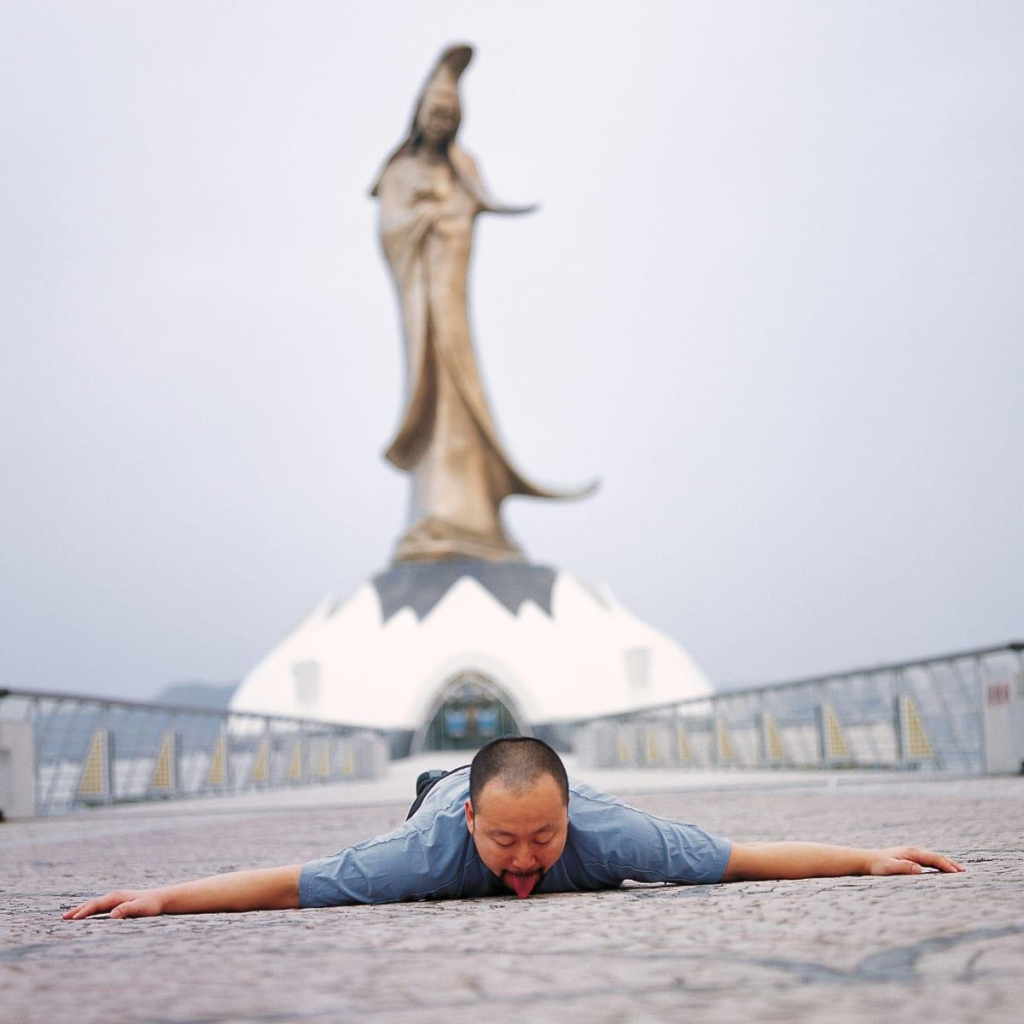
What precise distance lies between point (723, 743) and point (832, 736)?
333cm

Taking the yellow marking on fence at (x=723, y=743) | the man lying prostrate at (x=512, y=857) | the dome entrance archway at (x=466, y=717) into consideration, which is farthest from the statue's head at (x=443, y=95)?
the man lying prostrate at (x=512, y=857)

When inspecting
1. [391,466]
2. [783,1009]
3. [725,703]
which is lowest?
[783,1009]

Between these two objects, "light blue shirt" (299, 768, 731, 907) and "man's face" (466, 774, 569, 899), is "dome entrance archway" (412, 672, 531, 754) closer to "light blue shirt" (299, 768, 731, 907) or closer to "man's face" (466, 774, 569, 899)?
"light blue shirt" (299, 768, 731, 907)

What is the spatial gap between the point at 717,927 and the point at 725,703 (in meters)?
12.9

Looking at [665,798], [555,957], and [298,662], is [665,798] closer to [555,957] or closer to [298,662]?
[555,957]

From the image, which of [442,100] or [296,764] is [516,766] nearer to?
[296,764]

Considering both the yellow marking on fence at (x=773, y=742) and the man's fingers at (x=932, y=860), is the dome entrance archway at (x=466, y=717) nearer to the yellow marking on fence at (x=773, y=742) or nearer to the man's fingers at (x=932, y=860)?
the yellow marking on fence at (x=773, y=742)

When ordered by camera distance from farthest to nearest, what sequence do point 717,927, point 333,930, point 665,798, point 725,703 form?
point 725,703, point 665,798, point 333,930, point 717,927

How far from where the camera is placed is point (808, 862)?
280cm

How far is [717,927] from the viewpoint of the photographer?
6.64 ft

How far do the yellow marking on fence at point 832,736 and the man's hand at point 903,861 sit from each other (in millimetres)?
8418

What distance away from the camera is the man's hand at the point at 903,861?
9.06 ft

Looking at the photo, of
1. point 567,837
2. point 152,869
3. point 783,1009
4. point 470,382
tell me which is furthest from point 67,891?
point 470,382

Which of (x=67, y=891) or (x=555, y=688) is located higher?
(x=555, y=688)
